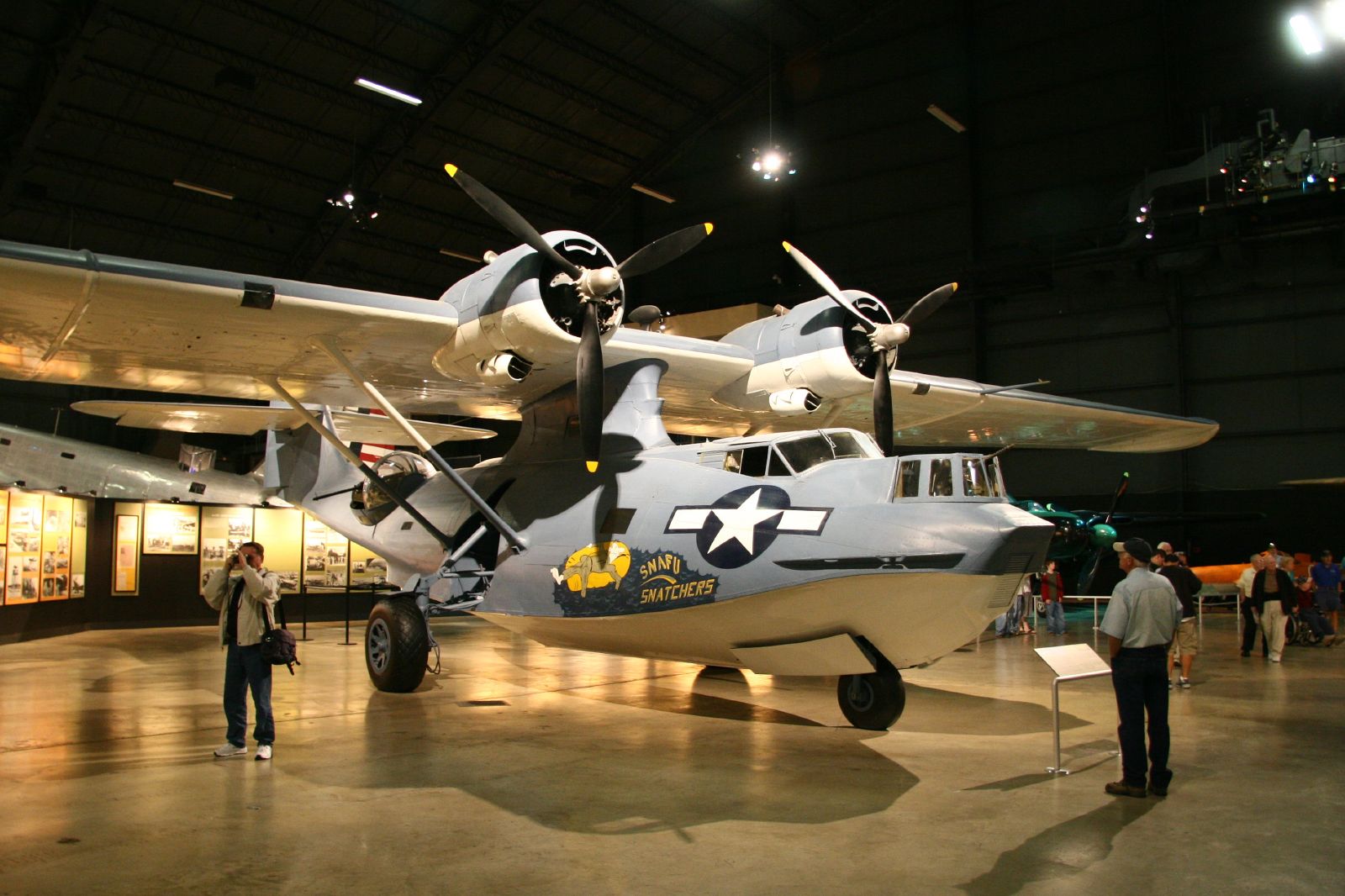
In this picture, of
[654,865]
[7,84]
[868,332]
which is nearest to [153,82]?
[7,84]

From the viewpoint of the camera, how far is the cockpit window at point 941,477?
23.0 ft

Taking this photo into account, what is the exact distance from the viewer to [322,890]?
4383 mm

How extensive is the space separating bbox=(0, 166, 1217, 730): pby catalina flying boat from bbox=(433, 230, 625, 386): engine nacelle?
3 centimetres

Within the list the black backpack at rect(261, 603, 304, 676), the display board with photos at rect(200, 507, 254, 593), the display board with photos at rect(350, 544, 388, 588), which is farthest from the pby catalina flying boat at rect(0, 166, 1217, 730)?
the display board with photos at rect(350, 544, 388, 588)

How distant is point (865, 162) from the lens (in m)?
28.1

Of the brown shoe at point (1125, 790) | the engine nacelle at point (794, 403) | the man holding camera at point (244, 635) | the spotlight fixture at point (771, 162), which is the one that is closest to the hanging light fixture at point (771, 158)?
the spotlight fixture at point (771, 162)

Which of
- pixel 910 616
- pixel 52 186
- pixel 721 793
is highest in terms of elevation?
pixel 52 186

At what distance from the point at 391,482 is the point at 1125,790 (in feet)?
30.9

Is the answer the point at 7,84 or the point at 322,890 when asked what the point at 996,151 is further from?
the point at 322,890

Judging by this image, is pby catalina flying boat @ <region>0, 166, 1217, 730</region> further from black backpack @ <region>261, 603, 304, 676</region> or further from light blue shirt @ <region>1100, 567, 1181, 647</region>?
black backpack @ <region>261, 603, 304, 676</region>

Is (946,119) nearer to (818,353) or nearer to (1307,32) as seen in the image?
(1307,32)

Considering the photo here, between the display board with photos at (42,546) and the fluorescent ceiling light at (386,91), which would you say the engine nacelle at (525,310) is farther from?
the fluorescent ceiling light at (386,91)

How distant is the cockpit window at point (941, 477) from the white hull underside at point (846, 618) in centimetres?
74

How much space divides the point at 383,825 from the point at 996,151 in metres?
25.6
